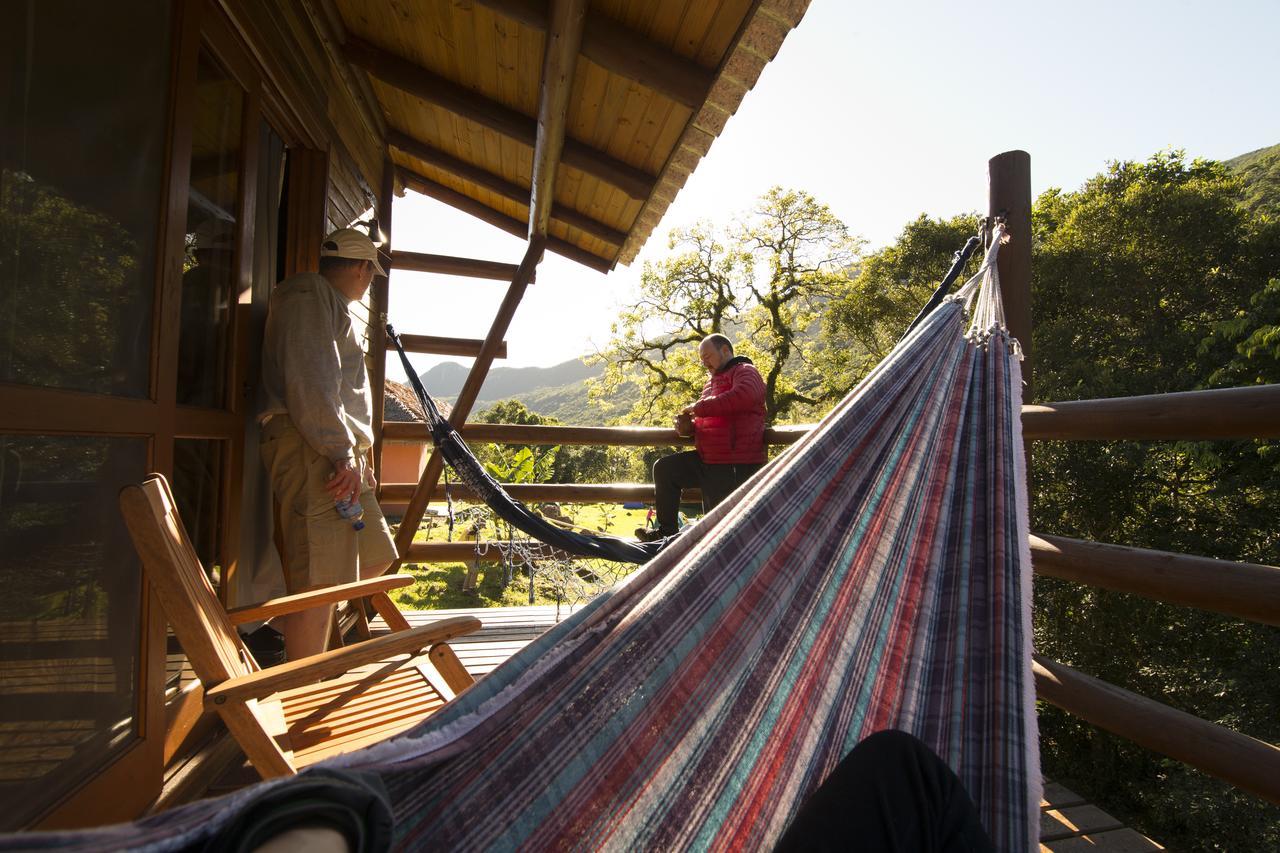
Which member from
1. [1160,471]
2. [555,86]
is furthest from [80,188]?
[1160,471]

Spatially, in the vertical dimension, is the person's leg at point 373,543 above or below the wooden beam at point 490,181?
below

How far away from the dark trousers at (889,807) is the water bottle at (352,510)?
5.18 ft

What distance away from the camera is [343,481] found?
1971mm

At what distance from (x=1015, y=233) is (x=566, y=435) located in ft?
8.39

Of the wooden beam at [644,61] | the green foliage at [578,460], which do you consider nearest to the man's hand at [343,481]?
the wooden beam at [644,61]

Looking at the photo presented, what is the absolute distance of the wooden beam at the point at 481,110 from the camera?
10.2ft

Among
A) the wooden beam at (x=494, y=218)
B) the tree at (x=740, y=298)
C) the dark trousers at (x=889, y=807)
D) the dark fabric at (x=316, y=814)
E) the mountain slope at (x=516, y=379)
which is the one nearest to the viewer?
the dark fabric at (x=316, y=814)

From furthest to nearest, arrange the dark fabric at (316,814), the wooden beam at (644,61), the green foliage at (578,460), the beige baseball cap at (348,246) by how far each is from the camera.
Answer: the green foliage at (578,460)
the wooden beam at (644,61)
the beige baseball cap at (348,246)
the dark fabric at (316,814)

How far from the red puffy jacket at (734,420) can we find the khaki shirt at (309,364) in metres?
2.17

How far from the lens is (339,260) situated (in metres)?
2.22

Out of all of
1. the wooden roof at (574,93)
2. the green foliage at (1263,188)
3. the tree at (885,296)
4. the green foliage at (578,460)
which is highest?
the green foliage at (1263,188)

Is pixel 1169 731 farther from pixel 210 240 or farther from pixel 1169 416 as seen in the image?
pixel 210 240

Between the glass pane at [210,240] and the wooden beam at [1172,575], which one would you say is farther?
the glass pane at [210,240]

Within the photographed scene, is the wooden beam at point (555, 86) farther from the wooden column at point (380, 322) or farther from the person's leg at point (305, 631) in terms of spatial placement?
the person's leg at point (305, 631)
